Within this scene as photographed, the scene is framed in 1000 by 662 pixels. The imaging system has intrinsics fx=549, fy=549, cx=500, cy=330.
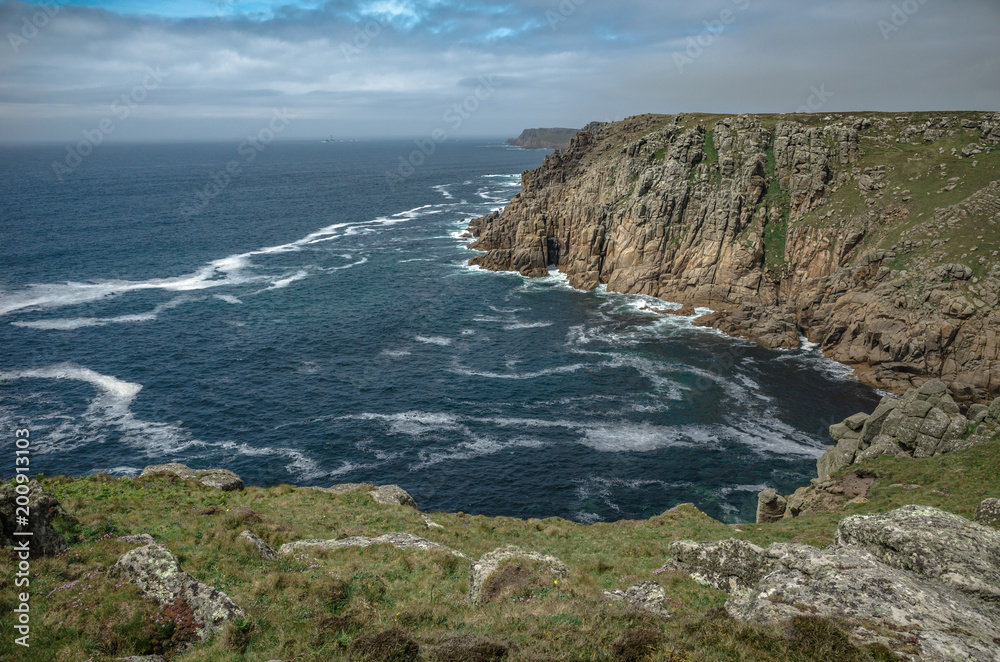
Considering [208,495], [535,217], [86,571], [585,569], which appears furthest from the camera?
[535,217]

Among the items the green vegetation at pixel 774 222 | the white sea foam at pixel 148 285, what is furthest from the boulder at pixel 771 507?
the white sea foam at pixel 148 285

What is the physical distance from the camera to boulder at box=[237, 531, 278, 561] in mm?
24875

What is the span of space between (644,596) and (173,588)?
53.7ft

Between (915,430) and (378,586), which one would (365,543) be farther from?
(915,430)

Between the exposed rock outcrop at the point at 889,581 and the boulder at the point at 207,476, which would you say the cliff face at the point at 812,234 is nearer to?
the exposed rock outcrop at the point at 889,581

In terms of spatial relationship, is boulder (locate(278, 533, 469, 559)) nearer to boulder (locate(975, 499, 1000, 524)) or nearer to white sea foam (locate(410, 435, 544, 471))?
boulder (locate(975, 499, 1000, 524))

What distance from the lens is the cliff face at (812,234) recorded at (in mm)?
70562

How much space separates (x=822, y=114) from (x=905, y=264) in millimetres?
50374

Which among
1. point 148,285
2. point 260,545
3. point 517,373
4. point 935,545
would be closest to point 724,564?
point 935,545

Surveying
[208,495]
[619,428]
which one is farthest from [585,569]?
[619,428]

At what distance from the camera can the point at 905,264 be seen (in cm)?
7775

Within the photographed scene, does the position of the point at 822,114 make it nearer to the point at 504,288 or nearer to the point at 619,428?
the point at 504,288

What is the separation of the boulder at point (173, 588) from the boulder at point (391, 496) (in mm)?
21095

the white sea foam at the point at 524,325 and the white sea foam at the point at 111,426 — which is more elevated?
the white sea foam at the point at 524,325
